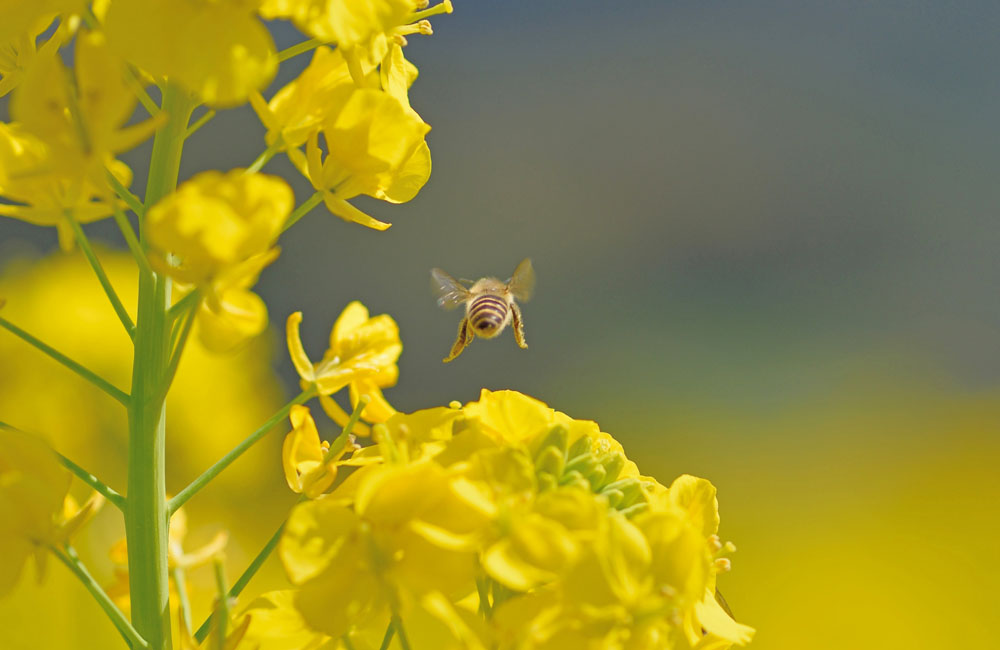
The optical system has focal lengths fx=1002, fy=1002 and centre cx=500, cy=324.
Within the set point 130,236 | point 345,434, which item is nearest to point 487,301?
point 345,434

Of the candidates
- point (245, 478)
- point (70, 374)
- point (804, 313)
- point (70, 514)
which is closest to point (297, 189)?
point (245, 478)

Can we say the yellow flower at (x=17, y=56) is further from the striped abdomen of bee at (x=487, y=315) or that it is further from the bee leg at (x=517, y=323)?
the bee leg at (x=517, y=323)

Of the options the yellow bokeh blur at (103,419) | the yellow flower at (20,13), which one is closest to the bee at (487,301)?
the yellow bokeh blur at (103,419)

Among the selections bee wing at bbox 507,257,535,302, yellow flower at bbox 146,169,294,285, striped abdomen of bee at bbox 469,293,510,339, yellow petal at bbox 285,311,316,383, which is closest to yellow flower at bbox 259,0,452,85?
yellow flower at bbox 146,169,294,285

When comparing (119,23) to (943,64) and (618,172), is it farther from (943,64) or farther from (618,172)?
(943,64)

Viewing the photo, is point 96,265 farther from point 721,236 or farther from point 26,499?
A: point 721,236
